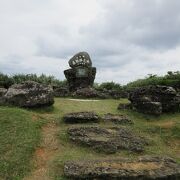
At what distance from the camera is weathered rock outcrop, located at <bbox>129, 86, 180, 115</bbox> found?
14.6m

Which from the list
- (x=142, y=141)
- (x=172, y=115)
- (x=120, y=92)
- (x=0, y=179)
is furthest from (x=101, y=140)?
(x=120, y=92)

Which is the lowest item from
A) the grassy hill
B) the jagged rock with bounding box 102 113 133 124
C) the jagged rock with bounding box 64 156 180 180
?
the jagged rock with bounding box 64 156 180 180

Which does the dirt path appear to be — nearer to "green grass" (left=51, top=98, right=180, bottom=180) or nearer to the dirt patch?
"green grass" (left=51, top=98, right=180, bottom=180)

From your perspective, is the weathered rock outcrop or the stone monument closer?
the weathered rock outcrop

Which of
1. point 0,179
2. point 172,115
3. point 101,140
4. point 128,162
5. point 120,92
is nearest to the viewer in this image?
point 0,179

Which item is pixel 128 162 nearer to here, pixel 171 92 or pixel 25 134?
pixel 25 134

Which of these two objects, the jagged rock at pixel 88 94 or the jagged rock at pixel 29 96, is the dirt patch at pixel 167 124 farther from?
the jagged rock at pixel 88 94

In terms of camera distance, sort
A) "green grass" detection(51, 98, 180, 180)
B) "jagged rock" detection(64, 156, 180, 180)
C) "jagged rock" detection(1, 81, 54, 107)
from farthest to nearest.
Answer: "jagged rock" detection(1, 81, 54, 107) < "green grass" detection(51, 98, 180, 180) < "jagged rock" detection(64, 156, 180, 180)

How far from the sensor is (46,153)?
10.8 metres

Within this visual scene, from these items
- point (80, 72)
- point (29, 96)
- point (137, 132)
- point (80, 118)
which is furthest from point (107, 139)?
point (80, 72)

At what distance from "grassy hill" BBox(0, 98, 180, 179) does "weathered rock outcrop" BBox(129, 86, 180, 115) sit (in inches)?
13.9

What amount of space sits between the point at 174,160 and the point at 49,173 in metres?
3.45

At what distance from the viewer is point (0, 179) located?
9.39 m

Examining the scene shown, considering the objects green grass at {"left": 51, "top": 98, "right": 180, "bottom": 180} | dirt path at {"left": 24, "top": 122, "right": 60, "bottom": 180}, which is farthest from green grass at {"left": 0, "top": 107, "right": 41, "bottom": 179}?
green grass at {"left": 51, "top": 98, "right": 180, "bottom": 180}
